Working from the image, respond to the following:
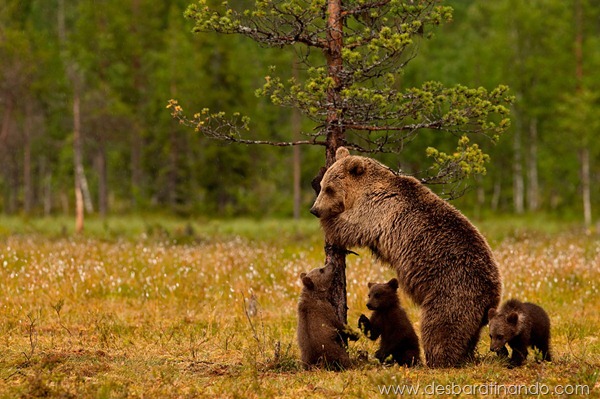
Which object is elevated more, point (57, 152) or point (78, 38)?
point (78, 38)

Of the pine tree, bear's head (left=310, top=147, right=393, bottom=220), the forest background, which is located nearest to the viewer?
bear's head (left=310, top=147, right=393, bottom=220)

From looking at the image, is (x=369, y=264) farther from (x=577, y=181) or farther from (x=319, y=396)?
(x=577, y=181)

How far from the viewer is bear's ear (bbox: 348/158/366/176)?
9.07m

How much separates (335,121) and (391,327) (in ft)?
9.30

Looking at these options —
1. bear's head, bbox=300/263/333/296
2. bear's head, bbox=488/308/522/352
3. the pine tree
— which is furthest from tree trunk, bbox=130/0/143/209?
bear's head, bbox=488/308/522/352

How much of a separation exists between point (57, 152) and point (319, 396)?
6083cm

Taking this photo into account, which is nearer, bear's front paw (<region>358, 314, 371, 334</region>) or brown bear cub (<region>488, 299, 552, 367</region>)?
brown bear cub (<region>488, 299, 552, 367</region>)

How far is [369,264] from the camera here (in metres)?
16.5

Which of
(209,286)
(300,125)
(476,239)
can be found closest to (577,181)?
(300,125)

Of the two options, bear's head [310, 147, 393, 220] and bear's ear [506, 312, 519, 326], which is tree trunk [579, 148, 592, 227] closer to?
bear's head [310, 147, 393, 220]

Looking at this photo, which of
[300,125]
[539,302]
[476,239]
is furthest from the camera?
[300,125]

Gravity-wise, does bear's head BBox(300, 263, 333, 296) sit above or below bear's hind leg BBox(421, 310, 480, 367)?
above

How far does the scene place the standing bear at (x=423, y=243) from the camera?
8438mm

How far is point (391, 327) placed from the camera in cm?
903
